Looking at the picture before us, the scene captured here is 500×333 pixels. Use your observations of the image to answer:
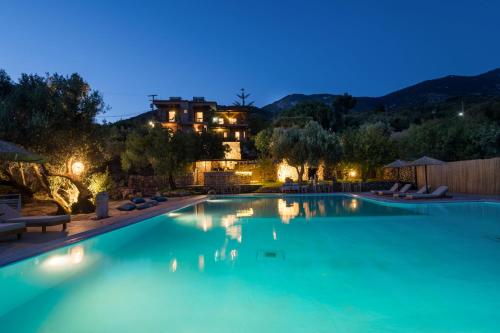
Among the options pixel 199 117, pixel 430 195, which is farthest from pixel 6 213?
pixel 199 117

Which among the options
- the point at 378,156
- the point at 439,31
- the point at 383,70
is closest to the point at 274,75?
the point at 439,31

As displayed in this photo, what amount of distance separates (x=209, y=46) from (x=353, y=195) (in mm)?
43534

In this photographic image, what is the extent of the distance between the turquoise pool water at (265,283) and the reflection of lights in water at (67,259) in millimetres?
23

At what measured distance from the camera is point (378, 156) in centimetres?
2612

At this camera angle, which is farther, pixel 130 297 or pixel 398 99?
pixel 398 99

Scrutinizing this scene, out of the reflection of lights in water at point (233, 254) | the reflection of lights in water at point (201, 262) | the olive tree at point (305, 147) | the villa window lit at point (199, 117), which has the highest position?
the villa window lit at point (199, 117)

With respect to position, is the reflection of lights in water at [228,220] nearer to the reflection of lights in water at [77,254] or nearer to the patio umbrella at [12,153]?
the reflection of lights in water at [77,254]

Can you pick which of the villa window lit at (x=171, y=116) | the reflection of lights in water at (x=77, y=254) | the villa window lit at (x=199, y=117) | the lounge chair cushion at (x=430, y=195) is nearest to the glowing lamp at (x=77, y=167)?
the reflection of lights in water at (x=77, y=254)

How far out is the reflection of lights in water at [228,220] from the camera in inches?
449

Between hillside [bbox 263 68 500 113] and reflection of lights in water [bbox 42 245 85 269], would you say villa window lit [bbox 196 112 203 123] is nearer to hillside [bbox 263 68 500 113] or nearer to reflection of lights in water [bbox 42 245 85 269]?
reflection of lights in water [bbox 42 245 85 269]

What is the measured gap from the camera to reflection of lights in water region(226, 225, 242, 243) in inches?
365

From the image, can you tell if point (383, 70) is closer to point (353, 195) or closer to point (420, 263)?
point (353, 195)

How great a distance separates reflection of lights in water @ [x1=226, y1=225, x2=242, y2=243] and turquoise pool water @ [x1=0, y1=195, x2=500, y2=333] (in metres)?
0.15

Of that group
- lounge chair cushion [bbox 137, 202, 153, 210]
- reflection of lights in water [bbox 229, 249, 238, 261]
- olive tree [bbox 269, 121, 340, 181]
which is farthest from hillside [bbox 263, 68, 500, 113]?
reflection of lights in water [bbox 229, 249, 238, 261]
